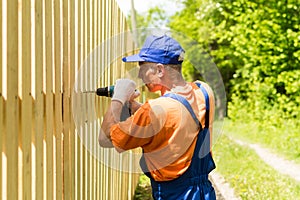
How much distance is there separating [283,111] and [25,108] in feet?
47.1

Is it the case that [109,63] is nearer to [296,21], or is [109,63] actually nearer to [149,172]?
[149,172]

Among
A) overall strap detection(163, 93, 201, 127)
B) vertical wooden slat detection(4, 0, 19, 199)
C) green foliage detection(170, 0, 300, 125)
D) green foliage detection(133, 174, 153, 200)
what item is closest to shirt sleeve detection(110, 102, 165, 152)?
overall strap detection(163, 93, 201, 127)

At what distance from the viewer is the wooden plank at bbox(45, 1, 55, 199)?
2664 millimetres

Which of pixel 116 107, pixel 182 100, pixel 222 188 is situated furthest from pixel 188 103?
pixel 222 188

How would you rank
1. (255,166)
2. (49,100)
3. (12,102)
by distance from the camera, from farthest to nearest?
(255,166)
(49,100)
(12,102)

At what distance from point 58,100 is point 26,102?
2.12ft

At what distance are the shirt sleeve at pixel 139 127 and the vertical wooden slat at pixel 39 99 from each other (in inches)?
21.0

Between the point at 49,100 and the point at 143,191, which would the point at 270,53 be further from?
the point at 49,100

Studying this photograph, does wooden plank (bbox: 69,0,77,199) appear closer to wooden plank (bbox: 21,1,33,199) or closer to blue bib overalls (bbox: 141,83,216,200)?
blue bib overalls (bbox: 141,83,216,200)

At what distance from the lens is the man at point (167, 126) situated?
2.99 m

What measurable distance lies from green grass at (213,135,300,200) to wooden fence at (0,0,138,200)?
Result: 3179mm

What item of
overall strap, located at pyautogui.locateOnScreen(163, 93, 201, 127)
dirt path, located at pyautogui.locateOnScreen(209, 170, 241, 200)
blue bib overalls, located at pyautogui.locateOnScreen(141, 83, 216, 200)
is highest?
overall strap, located at pyautogui.locateOnScreen(163, 93, 201, 127)

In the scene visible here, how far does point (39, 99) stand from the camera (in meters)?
2.53

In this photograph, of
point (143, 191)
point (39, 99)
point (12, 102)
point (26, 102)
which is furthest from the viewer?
point (143, 191)
